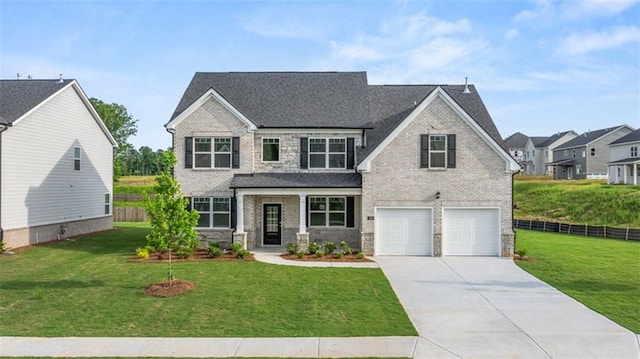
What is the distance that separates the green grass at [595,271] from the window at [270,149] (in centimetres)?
1165

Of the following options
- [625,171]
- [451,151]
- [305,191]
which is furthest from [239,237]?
[625,171]

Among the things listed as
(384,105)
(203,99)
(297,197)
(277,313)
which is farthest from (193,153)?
(277,313)

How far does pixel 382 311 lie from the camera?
11.3 metres

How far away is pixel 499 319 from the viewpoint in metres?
10.8

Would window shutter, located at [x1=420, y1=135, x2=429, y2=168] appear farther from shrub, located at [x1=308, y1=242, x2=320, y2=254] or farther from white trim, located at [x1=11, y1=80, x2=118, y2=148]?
white trim, located at [x1=11, y1=80, x2=118, y2=148]

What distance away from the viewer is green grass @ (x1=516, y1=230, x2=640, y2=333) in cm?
1184

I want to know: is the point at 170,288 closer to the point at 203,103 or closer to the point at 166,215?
the point at 166,215

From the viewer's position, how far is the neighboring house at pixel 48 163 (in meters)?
20.4

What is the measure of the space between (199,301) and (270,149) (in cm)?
1085

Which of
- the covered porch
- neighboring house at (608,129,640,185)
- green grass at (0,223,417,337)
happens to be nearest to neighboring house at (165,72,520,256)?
green grass at (0,223,417,337)

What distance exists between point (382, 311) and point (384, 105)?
14480mm

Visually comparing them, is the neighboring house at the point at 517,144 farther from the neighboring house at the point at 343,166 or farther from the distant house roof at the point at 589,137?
the neighboring house at the point at 343,166

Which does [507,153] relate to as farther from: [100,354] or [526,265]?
[100,354]

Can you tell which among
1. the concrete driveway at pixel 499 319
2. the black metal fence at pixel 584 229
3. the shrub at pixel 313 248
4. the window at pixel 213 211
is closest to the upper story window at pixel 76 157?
the window at pixel 213 211
